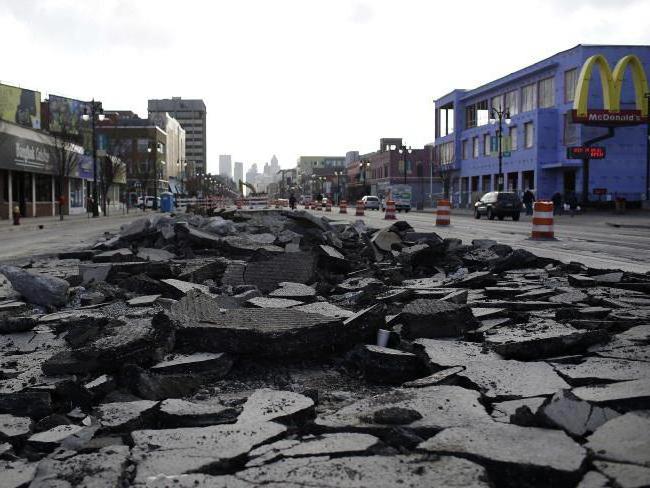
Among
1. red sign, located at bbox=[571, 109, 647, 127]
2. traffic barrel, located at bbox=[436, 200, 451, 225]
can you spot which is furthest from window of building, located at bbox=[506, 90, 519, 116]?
traffic barrel, located at bbox=[436, 200, 451, 225]

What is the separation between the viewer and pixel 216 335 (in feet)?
15.7

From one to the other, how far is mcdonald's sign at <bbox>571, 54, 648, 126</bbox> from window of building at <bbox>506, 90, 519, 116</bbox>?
1511 cm

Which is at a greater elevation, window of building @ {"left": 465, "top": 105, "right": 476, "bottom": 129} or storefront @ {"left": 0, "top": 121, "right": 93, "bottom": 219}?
window of building @ {"left": 465, "top": 105, "right": 476, "bottom": 129}

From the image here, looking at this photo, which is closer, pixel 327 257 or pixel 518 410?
pixel 518 410

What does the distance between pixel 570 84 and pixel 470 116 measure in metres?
21.9

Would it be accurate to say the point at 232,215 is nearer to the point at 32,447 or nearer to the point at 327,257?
the point at 327,257

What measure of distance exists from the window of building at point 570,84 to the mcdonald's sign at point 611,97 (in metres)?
4.66

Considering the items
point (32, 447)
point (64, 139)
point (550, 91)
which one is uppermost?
point (550, 91)

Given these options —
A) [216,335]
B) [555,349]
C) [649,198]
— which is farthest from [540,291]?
[649,198]

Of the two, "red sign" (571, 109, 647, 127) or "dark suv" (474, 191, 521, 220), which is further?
"red sign" (571, 109, 647, 127)

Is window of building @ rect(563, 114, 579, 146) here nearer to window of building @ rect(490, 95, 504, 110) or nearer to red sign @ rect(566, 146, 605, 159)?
red sign @ rect(566, 146, 605, 159)

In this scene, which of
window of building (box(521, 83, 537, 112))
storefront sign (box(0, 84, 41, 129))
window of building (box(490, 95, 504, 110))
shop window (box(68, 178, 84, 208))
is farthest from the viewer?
window of building (box(490, 95, 504, 110))

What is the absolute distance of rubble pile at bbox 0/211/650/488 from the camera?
2.90 m

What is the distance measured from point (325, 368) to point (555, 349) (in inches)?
68.4
